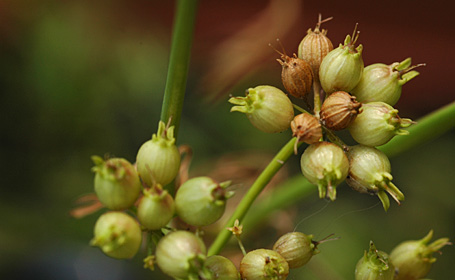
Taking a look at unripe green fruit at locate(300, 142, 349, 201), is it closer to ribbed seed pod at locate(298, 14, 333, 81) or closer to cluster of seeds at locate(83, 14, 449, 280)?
cluster of seeds at locate(83, 14, 449, 280)

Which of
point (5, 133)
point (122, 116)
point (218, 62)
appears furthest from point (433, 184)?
point (5, 133)

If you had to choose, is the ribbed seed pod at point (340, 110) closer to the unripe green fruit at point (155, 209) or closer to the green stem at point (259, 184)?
the green stem at point (259, 184)

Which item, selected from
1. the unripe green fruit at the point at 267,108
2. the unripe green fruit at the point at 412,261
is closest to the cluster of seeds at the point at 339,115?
the unripe green fruit at the point at 267,108

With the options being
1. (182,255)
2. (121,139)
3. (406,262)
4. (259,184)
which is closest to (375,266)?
(406,262)

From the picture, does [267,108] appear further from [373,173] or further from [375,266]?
[375,266]

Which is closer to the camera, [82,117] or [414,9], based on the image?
→ [82,117]

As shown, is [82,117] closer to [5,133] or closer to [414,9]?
[5,133]
